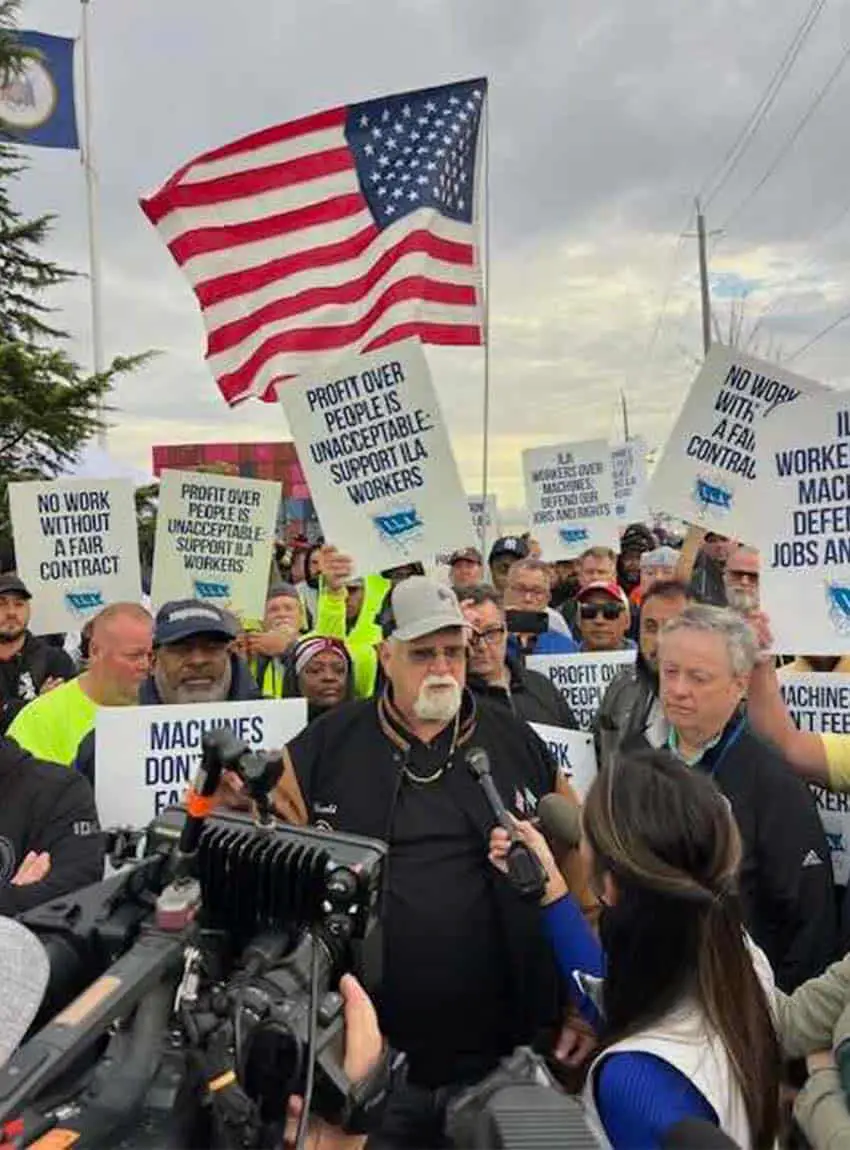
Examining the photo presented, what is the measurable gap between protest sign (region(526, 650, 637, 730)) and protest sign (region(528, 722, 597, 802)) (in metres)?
1.06

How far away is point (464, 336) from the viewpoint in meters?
6.94

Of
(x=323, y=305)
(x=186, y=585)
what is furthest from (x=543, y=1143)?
(x=323, y=305)

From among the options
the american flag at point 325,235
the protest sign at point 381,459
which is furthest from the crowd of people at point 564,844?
the american flag at point 325,235

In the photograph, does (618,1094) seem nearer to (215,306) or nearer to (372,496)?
(372,496)

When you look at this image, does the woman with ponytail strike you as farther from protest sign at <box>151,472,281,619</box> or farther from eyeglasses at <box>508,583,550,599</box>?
protest sign at <box>151,472,281,619</box>

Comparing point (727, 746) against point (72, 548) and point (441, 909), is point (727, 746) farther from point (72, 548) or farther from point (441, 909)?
point (72, 548)

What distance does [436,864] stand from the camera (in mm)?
3070

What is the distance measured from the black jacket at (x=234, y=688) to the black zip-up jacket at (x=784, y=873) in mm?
2095

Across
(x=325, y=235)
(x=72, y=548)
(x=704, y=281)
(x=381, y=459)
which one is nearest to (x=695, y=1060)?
(x=381, y=459)

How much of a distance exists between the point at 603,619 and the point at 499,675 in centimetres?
161

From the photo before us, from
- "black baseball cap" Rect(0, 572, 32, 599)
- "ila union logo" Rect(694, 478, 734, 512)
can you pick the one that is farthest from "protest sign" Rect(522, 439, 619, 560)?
"black baseball cap" Rect(0, 572, 32, 599)

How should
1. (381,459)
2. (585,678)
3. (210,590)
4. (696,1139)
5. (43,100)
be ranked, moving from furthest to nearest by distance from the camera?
1. (43,100)
2. (210,590)
3. (381,459)
4. (585,678)
5. (696,1139)

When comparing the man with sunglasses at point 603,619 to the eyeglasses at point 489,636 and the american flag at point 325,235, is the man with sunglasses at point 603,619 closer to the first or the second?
the eyeglasses at point 489,636

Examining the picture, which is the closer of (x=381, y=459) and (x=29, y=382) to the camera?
(x=381, y=459)
